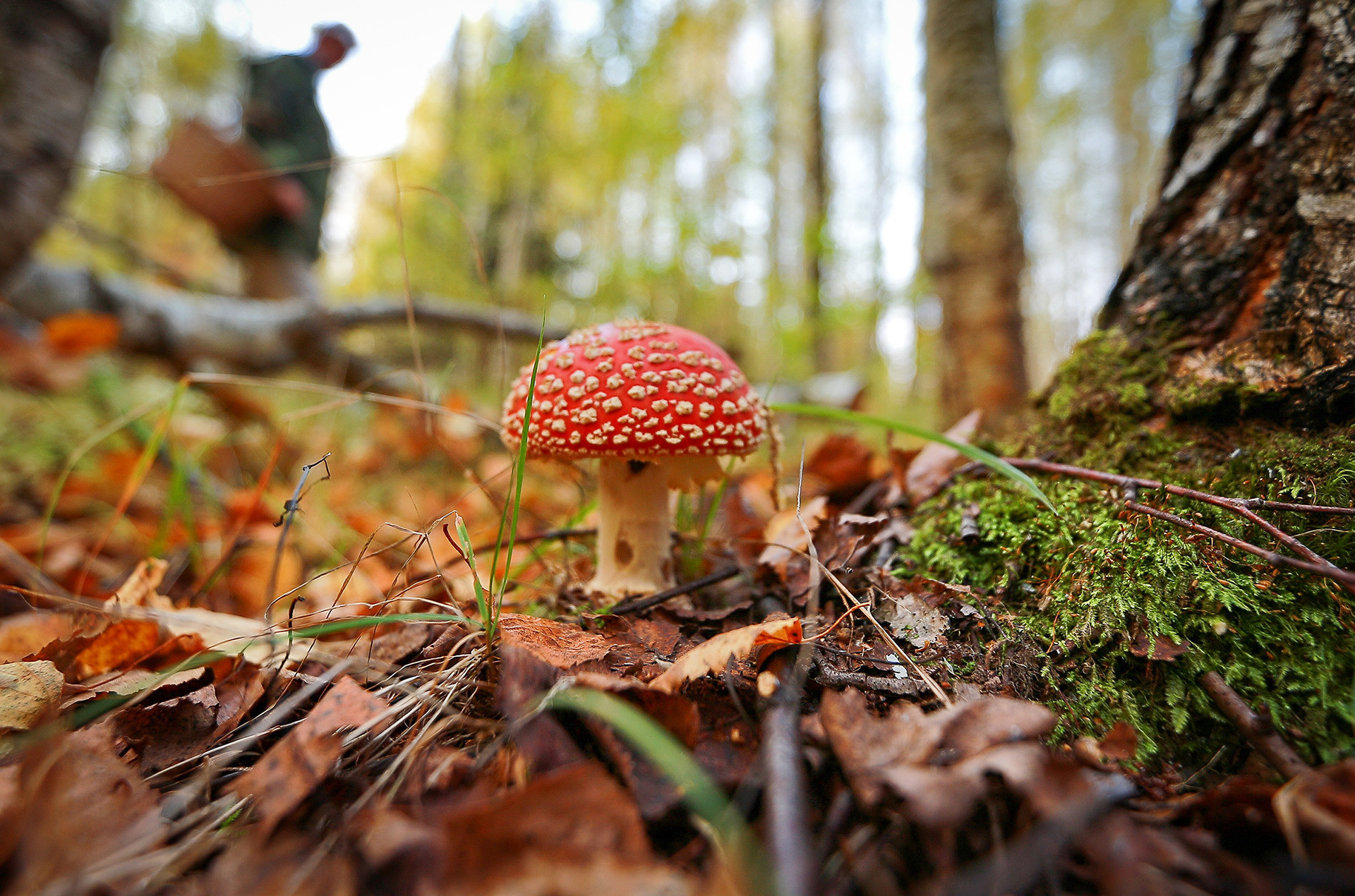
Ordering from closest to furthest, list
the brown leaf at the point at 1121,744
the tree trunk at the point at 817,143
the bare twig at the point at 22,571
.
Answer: the brown leaf at the point at 1121,744, the bare twig at the point at 22,571, the tree trunk at the point at 817,143

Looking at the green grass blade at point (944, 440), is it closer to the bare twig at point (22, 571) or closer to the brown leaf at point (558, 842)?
the brown leaf at point (558, 842)

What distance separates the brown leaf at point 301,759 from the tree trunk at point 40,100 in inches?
156

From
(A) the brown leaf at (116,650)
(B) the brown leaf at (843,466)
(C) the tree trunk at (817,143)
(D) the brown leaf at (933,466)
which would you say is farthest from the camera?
(C) the tree trunk at (817,143)

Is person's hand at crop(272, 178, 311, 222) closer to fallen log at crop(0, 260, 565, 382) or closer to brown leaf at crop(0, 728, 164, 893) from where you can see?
fallen log at crop(0, 260, 565, 382)

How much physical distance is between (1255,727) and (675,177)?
1498 cm

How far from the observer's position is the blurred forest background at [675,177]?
6.80m

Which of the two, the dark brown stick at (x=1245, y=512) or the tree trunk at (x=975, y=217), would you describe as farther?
the tree trunk at (x=975, y=217)

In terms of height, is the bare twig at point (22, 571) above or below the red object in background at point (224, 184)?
below

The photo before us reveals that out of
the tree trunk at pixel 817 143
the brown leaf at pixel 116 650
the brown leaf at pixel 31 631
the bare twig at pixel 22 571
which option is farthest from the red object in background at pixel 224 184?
the tree trunk at pixel 817 143

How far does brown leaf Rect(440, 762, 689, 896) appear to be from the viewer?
65 cm

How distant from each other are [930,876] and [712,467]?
4.33 feet

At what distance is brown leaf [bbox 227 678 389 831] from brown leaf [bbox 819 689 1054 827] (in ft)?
2.38

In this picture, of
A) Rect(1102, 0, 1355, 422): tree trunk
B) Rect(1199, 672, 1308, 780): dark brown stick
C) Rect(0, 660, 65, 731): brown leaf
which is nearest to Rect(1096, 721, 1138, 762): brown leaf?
Rect(1199, 672, 1308, 780): dark brown stick

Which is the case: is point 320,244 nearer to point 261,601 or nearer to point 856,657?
point 261,601
